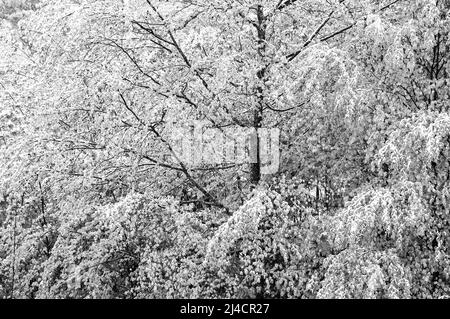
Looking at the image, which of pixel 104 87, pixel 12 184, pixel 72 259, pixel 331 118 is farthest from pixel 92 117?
pixel 331 118

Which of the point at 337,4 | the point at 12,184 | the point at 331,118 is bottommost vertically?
the point at 12,184

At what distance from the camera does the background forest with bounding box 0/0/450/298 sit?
19.1 ft

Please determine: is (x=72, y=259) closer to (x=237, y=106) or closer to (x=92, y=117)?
(x=92, y=117)

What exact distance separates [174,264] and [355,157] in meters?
3.02

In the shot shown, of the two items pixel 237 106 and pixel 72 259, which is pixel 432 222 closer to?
pixel 237 106

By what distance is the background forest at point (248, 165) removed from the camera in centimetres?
583

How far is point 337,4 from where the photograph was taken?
6.66m

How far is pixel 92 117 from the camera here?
7410 mm

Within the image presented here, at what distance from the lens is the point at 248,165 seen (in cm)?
749

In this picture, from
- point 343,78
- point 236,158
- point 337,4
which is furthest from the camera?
point 236,158

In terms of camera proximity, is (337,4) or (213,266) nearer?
(213,266)

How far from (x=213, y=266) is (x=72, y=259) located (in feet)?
6.28

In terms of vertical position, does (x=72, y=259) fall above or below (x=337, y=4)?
below

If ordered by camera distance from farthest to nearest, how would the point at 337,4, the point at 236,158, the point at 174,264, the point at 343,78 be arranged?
the point at 236,158 → the point at 337,4 → the point at 174,264 → the point at 343,78
